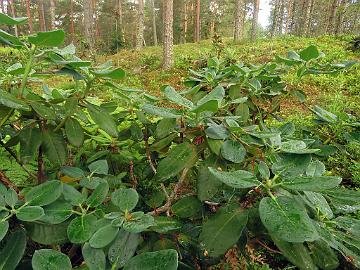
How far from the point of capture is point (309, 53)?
1108 millimetres

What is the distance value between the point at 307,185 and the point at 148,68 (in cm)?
1107

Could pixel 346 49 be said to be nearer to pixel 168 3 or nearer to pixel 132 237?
pixel 168 3

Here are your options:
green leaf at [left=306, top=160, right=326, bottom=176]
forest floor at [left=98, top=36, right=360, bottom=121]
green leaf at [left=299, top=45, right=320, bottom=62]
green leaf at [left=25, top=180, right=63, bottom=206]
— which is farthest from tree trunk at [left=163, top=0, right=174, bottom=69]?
green leaf at [left=25, top=180, right=63, bottom=206]

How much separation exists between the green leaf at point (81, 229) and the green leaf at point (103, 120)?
0.39 meters

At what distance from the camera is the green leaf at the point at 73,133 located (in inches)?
43.6

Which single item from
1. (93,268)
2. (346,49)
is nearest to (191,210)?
(93,268)

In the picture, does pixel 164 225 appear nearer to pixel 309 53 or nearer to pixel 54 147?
pixel 54 147

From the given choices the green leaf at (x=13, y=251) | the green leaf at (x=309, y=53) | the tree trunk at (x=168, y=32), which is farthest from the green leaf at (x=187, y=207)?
the tree trunk at (x=168, y=32)

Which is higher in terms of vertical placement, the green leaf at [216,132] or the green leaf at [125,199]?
the green leaf at [216,132]

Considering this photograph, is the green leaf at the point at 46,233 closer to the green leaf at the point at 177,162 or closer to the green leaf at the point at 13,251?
the green leaf at the point at 13,251

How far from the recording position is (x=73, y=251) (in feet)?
3.14

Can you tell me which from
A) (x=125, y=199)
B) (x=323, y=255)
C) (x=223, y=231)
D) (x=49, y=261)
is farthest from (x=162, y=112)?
(x=323, y=255)

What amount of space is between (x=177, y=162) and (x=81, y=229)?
0.34 m

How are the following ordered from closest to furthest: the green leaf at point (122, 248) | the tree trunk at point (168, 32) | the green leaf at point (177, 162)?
the green leaf at point (122, 248) < the green leaf at point (177, 162) < the tree trunk at point (168, 32)
